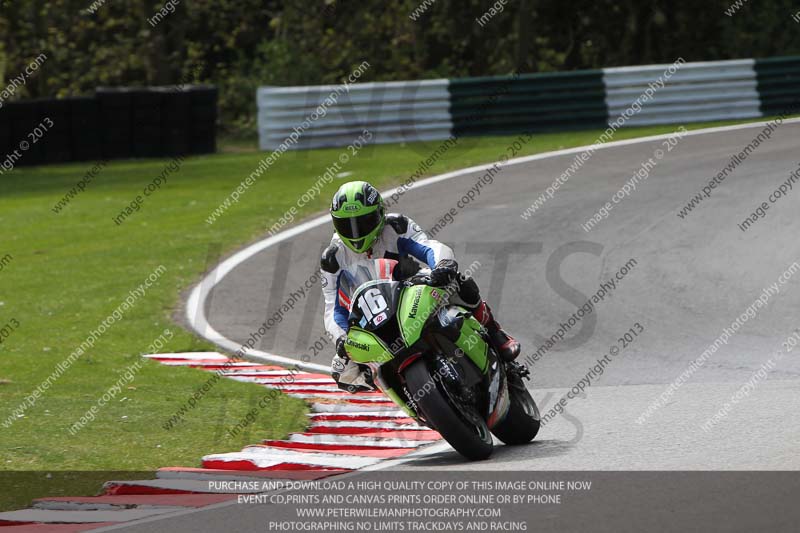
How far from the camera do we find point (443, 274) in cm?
776

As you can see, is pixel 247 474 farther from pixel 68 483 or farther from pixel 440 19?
pixel 440 19

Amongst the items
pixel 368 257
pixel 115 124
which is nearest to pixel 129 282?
pixel 368 257

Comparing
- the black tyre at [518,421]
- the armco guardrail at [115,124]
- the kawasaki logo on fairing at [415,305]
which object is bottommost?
the armco guardrail at [115,124]

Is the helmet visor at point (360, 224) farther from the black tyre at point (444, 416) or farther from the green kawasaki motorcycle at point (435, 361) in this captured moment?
the black tyre at point (444, 416)

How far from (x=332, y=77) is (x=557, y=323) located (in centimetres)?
2191

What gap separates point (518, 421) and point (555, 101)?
16.0 m

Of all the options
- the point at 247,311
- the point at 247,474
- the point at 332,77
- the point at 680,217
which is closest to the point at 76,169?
the point at 332,77

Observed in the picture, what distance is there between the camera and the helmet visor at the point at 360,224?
8094 millimetres

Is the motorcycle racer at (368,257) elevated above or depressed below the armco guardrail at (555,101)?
above

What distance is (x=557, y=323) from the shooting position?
12211 millimetres

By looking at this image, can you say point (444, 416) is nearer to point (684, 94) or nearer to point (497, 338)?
point (497, 338)

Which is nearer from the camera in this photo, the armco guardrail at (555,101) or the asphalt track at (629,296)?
the asphalt track at (629,296)

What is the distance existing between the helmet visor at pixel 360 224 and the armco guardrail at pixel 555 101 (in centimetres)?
1519

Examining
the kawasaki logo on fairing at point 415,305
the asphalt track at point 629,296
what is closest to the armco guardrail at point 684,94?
the asphalt track at point 629,296
